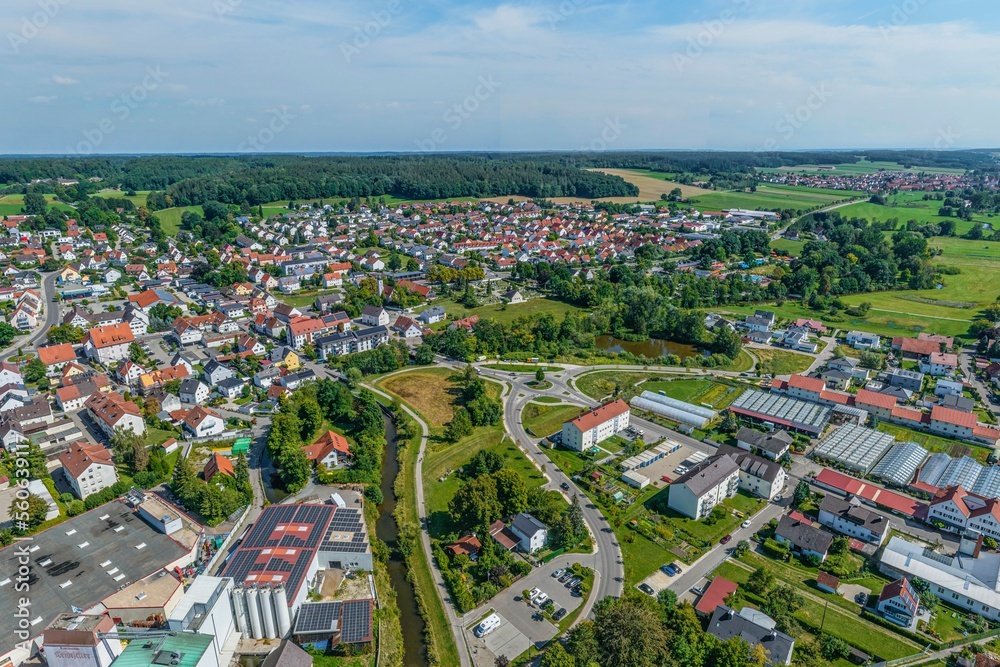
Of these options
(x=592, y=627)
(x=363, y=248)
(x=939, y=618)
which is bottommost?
(x=939, y=618)

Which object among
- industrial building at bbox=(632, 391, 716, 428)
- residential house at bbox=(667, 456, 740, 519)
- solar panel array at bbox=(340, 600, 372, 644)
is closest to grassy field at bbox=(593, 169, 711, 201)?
industrial building at bbox=(632, 391, 716, 428)

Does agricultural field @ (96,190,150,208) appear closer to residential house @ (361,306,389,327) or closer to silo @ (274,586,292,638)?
residential house @ (361,306,389,327)

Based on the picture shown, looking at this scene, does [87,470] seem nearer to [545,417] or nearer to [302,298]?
[545,417]

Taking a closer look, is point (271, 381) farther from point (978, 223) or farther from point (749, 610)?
point (978, 223)

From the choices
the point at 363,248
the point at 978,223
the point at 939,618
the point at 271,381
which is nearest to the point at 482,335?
the point at 271,381

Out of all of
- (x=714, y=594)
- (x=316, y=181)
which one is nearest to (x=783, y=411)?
(x=714, y=594)
